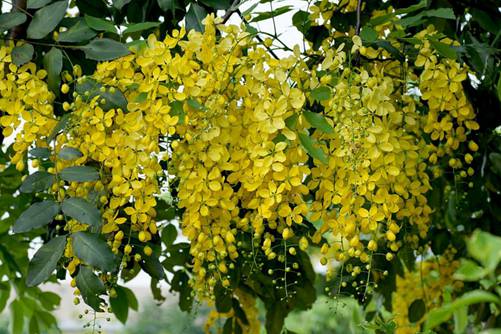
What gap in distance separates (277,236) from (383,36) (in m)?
0.38

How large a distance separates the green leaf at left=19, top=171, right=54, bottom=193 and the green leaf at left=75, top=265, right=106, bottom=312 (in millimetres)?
132

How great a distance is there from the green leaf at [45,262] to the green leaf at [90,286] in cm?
4

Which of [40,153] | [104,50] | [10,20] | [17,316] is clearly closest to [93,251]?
[40,153]

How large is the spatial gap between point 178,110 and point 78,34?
27cm

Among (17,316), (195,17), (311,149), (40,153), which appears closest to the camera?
(311,149)

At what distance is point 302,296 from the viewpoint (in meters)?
1.73

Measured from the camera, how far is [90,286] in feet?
3.91

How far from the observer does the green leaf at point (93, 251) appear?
45.4 inches

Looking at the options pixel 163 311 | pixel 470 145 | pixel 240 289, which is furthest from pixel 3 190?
pixel 163 311

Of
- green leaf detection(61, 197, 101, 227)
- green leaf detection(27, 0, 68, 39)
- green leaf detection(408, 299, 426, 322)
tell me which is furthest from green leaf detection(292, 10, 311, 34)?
green leaf detection(408, 299, 426, 322)

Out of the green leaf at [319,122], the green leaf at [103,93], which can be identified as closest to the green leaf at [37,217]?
the green leaf at [103,93]

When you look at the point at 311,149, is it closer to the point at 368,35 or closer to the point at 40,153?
the point at 368,35

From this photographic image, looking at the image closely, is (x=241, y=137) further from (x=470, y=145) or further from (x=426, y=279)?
(x=426, y=279)

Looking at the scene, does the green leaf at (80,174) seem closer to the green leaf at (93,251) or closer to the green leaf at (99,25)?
the green leaf at (93,251)
